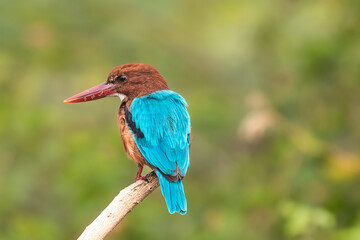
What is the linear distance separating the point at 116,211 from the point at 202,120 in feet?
8.47

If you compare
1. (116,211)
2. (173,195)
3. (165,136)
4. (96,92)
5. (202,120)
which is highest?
(202,120)

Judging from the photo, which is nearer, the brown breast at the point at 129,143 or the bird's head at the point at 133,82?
the brown breast at the point at 129,143

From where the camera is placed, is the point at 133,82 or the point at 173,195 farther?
the point at 133,82

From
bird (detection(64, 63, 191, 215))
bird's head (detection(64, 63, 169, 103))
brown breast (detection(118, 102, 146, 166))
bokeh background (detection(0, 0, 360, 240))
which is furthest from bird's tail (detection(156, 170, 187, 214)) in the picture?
bokeh background (detection(0, 0, 360, 240))

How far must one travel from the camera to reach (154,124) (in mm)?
2953

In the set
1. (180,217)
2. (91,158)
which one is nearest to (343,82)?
(180,217)

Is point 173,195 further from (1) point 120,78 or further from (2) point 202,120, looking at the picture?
(2) point 202,120

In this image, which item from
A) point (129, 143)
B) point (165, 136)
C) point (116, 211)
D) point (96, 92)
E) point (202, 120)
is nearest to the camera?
point (116, 211)

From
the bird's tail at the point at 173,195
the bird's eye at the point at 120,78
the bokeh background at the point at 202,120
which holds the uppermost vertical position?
the bokeh background at the point at 202,120

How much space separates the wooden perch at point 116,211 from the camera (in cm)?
219

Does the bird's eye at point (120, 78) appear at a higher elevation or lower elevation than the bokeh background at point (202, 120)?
lower

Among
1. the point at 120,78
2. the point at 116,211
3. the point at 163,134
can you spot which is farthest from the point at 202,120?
the point at 116,211

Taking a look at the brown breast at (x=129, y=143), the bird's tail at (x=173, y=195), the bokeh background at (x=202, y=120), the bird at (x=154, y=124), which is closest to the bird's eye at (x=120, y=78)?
the bird at (x=154, y=124)

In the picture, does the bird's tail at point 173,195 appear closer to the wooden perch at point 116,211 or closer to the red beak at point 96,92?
the wooden perch at point 116,211
